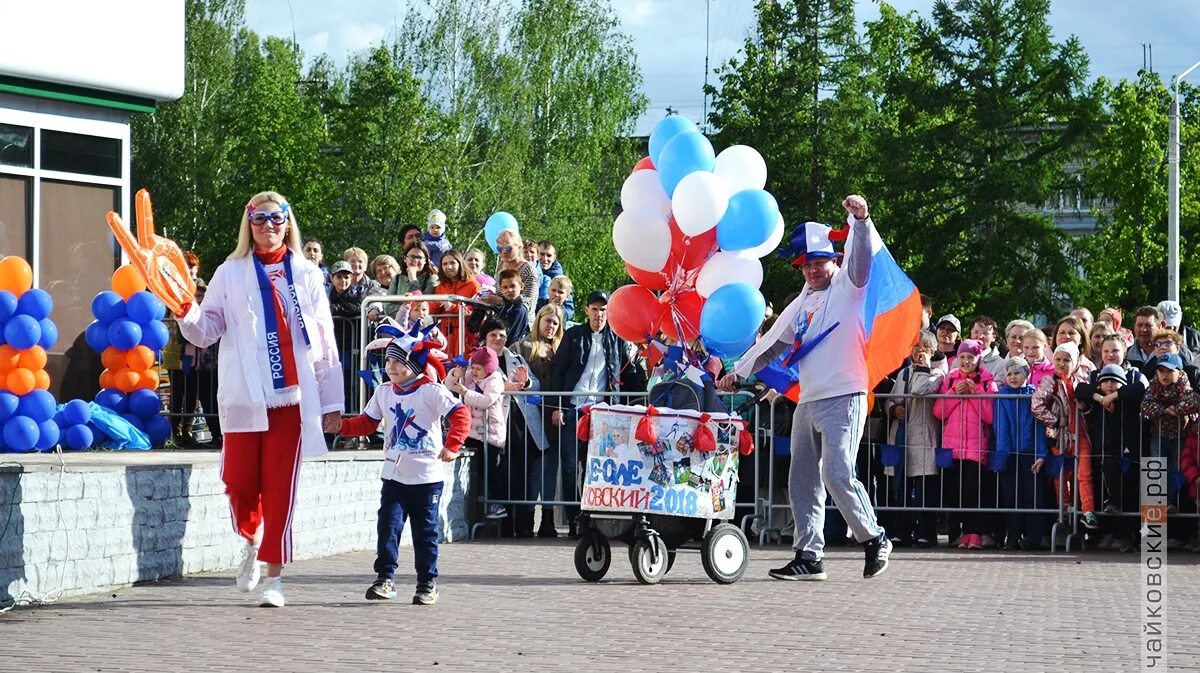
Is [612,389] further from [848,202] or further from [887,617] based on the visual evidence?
[887,617]

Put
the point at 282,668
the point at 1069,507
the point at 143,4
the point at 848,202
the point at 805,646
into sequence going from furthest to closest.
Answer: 1. the point at 143,4
2. the point at 1069,507
3. the point at 848,202
4. the point at 805,646
5. the point at 282,668

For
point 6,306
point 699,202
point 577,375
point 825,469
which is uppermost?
point 699,202

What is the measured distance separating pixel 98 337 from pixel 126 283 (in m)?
0.56

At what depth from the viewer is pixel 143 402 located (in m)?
16.1

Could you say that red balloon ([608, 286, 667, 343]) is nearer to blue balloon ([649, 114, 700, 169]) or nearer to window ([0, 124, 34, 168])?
blue balloon ([649, 114, 700, 169])

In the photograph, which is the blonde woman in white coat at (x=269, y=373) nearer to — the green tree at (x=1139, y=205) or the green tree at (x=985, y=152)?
the green tree at (x=1139, y=205)

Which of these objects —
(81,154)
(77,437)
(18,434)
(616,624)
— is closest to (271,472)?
(616,624)

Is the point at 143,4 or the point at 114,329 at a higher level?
the point at 143,4

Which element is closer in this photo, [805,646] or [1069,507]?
[805,646]

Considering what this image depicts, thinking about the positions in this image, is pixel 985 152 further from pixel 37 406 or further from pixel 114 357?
Answer: pixel 37 406

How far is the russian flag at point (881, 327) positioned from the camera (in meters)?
11.2

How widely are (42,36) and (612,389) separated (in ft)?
21.4

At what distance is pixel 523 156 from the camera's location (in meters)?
55.1

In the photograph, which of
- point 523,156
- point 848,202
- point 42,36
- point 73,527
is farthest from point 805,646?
point 523,156
